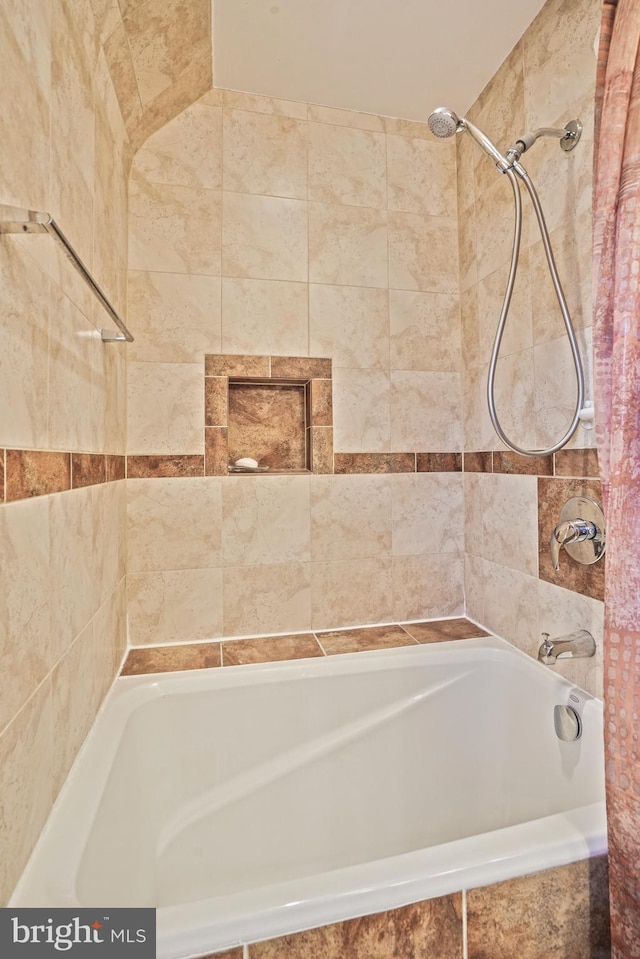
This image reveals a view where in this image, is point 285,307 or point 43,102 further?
point 285,307

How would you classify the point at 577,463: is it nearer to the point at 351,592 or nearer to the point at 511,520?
the point at 511,520

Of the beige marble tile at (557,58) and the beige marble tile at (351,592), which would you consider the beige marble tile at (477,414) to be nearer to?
the beige marble tile at (351,592)

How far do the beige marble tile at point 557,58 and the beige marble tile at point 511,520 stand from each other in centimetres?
105

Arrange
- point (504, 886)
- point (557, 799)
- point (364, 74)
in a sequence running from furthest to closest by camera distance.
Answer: point (364, 74), point (557, 799), point (504, 886)

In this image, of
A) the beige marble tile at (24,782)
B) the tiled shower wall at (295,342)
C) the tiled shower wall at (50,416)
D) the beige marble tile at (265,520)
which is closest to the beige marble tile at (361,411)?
the tiled shower wall at (295,342)

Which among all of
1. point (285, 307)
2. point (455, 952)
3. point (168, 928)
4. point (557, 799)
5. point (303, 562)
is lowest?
point (557, 799)

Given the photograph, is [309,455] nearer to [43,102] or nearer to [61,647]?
[61,647]

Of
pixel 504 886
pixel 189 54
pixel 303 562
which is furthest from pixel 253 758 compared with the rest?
pixel 189 54

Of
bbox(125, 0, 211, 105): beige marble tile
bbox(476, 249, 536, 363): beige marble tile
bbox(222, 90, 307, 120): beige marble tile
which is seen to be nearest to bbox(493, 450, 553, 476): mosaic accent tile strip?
bbox(476, 249, 536, 363): beige marble tile

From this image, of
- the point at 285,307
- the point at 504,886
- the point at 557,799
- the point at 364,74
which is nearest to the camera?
the point at 504,886

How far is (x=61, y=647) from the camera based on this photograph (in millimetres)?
833

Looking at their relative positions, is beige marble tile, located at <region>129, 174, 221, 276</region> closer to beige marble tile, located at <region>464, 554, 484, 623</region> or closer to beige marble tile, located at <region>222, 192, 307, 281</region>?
beige marble tile, located at <region>222, 192, 307, 281</region>

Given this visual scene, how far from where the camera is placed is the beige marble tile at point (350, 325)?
64.2 inches

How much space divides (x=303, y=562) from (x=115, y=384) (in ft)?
2.85
